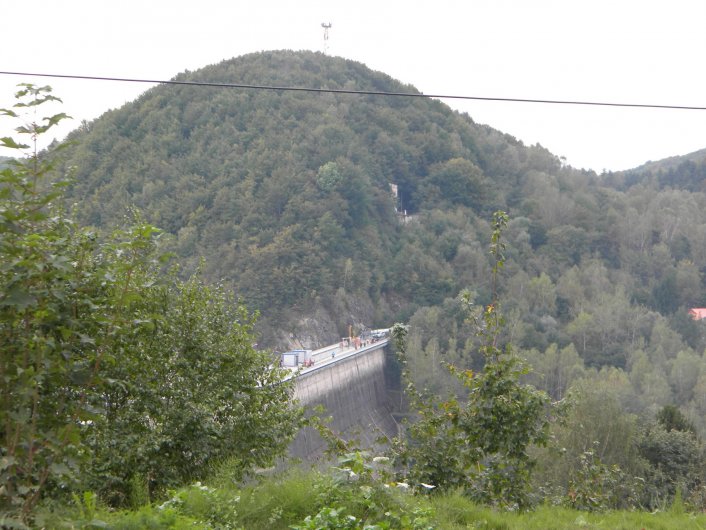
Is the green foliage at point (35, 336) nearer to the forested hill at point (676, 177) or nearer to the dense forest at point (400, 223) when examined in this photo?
the dense forest at point (400, 223)

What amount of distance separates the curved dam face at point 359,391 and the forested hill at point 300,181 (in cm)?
846

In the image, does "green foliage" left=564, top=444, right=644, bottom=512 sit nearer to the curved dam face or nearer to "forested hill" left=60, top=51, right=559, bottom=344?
the curved dam face

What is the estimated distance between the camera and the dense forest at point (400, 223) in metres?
50.6

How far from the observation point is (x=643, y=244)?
71438 mm

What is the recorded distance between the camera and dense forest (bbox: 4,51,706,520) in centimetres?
5059

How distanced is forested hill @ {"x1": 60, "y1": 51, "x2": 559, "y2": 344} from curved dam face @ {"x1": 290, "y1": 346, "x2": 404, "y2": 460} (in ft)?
27.7

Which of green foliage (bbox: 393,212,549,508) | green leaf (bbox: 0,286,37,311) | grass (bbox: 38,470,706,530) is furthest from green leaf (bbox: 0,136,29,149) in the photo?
green foliage (bbox: 393,212,549,508)

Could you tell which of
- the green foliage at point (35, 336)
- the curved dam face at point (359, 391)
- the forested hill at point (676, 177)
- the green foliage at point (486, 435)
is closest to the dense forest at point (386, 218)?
the curved dam face at point (359, 391)

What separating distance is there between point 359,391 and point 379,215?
1124 inches

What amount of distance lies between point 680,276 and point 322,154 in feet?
105

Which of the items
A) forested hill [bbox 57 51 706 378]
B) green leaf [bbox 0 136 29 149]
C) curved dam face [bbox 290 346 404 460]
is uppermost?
green leaf [bbox 0 136 29 149]

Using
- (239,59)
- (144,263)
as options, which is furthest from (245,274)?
(144,263)

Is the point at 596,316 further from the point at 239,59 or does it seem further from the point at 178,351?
Result: the point at 178,351

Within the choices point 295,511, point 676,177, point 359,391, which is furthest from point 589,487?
point 676,177
